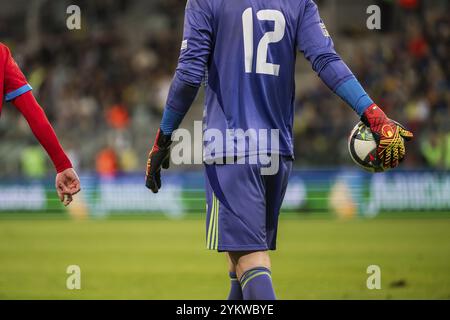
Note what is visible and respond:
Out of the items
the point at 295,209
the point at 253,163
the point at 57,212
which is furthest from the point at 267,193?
the point at 57,212

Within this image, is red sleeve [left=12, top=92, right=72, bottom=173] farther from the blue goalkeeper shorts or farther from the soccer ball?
the soccer ball

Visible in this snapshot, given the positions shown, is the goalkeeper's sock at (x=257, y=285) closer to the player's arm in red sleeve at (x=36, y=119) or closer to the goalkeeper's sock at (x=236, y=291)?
the goalkeeper's sock at (x=236, y=291)

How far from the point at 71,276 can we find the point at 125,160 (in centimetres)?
1156

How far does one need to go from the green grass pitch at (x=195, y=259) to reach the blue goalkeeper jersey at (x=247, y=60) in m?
3.36

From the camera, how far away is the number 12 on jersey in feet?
17.7

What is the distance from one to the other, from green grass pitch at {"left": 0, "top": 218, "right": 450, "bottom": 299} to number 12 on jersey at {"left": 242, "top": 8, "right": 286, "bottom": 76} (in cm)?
358

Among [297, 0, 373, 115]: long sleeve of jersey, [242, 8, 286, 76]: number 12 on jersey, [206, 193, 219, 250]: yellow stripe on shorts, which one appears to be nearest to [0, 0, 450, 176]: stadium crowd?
[297, 0, 373, 115]: long sleeve of jersey

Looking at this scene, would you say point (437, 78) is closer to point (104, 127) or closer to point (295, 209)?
point (295, 209)

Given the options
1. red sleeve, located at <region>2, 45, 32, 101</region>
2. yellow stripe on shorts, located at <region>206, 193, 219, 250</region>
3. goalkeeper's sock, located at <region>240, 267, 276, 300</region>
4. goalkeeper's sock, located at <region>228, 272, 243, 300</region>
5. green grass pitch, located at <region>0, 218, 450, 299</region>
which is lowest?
green grass pitch, located at <region>0, 218, 450, 299</region>

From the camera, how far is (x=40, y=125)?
576 cm

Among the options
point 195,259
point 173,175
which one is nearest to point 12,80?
point 195,259

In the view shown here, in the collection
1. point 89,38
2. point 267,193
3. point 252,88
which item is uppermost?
point 89,38

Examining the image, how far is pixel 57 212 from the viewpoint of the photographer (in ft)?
63.7

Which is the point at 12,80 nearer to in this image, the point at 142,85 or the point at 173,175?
the point at 173,175
